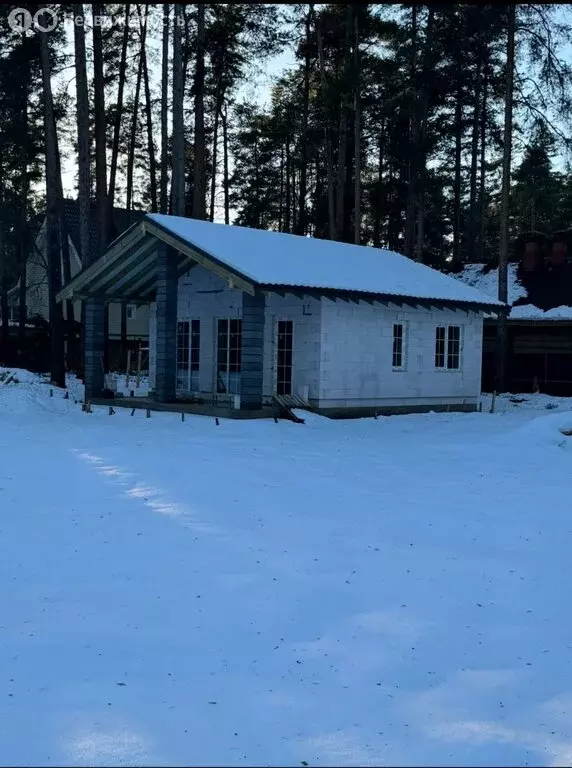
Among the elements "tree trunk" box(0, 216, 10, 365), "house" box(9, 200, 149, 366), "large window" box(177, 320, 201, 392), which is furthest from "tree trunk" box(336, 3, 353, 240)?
"tree trunk" box(0, 216, 10, 365)

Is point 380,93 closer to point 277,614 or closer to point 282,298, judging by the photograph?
point 282,298

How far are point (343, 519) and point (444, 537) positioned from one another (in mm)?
1277

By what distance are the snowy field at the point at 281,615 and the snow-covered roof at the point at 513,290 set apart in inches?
700

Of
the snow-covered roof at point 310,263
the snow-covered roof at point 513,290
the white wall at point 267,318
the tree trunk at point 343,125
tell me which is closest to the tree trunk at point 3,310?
the white wall at point 267,318

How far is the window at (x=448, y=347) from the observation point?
2319 centimetres

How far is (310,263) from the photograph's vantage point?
21.2 m

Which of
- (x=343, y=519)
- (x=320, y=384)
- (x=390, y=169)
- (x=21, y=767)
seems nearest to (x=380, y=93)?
(x=390, y=169)

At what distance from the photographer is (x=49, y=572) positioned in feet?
22.7

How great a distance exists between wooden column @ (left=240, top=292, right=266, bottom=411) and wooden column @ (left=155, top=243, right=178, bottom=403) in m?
2.49

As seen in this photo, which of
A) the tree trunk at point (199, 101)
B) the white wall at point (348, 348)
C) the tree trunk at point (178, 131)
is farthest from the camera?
the tree trunk at point (199, 101)

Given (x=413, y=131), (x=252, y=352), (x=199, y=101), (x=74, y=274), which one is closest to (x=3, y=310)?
(x=74, y=274)

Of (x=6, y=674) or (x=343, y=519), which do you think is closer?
(x=6, y=674)

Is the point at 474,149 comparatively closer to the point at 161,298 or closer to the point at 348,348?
the point at 348,348

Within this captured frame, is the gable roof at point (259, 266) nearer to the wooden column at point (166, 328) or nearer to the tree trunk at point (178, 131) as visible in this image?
the wooden column at point (166, 328)
